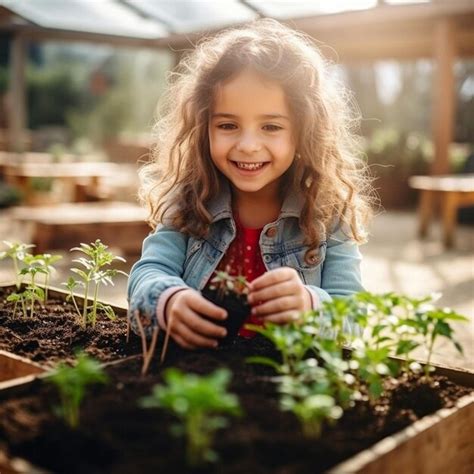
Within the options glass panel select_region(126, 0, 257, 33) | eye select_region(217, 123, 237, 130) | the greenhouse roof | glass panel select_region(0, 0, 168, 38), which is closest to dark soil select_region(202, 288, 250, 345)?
eye select_region(217, 123, 237, 130)

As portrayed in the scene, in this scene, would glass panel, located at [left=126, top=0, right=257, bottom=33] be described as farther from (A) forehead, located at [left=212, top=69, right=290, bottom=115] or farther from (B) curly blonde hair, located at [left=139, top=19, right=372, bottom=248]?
(A) forehead, located at [left=212, top=69, right=290, bottom=115]

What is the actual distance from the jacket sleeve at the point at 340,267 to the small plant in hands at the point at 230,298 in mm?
484

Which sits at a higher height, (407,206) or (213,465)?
(213,465)

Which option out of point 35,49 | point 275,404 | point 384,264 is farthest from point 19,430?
point 35,49

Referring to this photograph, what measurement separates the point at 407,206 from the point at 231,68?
9.97 m

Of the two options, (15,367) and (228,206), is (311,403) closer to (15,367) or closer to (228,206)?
(15,367)

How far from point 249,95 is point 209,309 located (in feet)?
2.52

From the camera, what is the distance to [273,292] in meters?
1.71

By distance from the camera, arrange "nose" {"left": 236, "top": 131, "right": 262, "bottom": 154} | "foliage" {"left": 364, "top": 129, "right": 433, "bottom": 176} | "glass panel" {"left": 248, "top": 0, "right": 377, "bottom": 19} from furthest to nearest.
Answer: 1. "foliage" {"left": 364, "top": 129, "right": 433, "bottom": 176}
2. "glass panel" {"left": 248, "top": 0, "right": 377, "bottom": 19}
3. "nose" {"left": 236, "top": 131, "right": 262, "bottom": 154}

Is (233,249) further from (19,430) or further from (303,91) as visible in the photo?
(19,430)

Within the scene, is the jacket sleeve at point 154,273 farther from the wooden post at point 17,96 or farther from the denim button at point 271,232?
the wooden post at point 17,96

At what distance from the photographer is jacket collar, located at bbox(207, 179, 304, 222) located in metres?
2.30

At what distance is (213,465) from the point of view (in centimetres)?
113

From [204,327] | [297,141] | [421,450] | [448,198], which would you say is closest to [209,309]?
[204,327]
